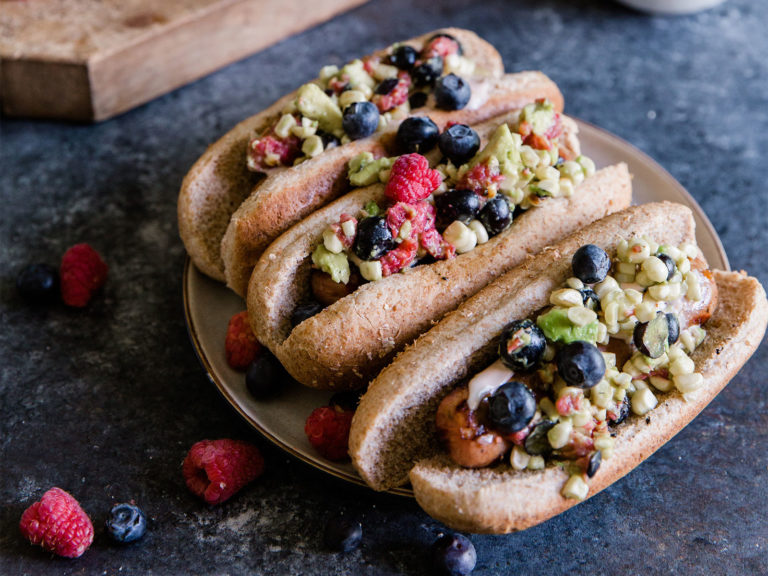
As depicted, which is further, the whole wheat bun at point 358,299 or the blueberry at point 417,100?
the blueberry at point 417,100

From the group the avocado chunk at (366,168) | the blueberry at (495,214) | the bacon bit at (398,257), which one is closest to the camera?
the bacon bit at (398,257)

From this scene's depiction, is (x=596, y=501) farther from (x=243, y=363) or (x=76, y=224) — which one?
(x=76, y=224)

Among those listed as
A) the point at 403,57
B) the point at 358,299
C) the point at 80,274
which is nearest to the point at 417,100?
the point at 403,57

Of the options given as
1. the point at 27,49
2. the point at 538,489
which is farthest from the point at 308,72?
the point at 538,489

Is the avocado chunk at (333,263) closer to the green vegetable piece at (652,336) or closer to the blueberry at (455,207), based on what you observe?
the blueberry at (455,207)

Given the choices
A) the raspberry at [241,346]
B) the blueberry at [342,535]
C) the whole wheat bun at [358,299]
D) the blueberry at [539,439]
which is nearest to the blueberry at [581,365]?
the blueberry at [539,439]

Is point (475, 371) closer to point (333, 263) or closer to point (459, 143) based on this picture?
point (333, 263)
